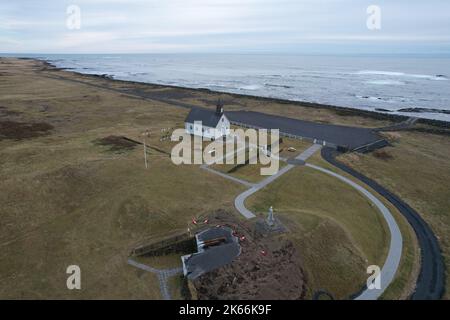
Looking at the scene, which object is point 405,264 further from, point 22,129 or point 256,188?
point 22,129

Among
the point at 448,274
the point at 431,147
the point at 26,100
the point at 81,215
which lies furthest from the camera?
the point at 26,100

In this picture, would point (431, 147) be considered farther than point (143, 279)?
Yes

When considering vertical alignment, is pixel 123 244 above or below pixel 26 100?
below

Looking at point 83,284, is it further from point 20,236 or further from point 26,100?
point 26,100

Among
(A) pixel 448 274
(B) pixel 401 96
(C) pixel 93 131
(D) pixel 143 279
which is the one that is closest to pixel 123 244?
(D) pixel 143 279

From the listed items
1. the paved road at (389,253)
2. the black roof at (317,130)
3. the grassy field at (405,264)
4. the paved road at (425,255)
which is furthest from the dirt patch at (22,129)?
the grassy field at (405,264)

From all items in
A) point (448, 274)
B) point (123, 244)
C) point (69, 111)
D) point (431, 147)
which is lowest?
point (448, 274)

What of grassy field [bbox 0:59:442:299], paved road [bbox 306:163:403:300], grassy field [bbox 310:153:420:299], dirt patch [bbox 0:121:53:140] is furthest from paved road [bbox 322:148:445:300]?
dirt patch [bbox 0:121:53:140]
